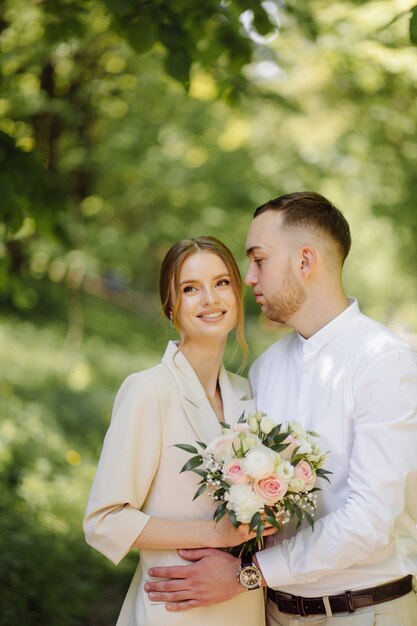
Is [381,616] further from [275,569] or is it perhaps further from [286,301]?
[286,301]

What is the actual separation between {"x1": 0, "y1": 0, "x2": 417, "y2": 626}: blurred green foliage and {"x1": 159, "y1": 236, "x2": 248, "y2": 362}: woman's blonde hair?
323mm

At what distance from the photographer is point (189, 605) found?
2.96m

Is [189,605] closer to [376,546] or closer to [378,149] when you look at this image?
[376,546]

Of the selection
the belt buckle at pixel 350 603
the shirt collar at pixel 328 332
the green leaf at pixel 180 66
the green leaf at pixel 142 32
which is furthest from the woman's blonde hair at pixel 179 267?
the green leaf at pixel 142 32

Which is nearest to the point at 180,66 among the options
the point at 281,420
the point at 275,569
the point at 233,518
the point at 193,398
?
the point at 193,398

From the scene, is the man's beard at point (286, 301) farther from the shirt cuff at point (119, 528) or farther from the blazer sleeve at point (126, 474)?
the shirt cuff at point (119, 528)

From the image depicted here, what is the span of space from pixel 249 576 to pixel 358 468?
2.06 feet

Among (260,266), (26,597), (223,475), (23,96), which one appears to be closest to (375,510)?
(223,475)

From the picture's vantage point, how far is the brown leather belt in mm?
2906

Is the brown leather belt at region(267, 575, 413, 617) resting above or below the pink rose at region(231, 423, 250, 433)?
below

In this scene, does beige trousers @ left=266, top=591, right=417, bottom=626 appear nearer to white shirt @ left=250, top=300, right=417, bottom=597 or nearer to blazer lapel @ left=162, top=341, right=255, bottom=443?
white shirt @ left=250, top=300, right=417, bottom=597

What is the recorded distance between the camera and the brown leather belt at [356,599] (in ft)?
9.53

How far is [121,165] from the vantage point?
11.5m

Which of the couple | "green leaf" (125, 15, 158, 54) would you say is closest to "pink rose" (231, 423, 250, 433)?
the couple
